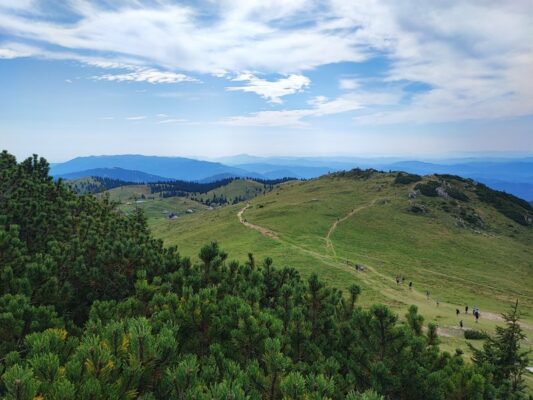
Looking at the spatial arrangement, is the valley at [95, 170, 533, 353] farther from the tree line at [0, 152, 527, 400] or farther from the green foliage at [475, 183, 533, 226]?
the tree line at [0, 152, 527, 400]

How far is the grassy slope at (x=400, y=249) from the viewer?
204 ft

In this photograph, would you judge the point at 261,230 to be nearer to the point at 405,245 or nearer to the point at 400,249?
the point at 400,249

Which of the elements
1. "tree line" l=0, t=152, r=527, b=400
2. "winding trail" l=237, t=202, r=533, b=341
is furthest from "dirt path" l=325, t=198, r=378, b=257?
"tree line" l=0, t=152, r=527, b=400

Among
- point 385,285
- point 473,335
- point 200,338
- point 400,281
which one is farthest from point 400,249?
point 200,338

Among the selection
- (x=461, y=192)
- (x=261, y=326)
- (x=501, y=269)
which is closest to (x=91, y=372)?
(x=261, y=326)

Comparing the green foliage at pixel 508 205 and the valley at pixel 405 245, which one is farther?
the green foliage at pixel 508 205

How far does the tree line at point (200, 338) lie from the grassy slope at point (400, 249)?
1312 inches

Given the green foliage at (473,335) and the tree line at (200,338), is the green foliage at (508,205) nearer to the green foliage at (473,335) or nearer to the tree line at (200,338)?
the green foliage at (473,335)

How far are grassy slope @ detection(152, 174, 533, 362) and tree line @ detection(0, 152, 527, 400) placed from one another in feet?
109

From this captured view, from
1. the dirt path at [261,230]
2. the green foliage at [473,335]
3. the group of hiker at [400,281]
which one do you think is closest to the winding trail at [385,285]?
the dirt path at [261,230]

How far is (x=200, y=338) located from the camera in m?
9.39

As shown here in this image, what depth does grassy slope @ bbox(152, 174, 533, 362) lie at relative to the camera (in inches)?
2444

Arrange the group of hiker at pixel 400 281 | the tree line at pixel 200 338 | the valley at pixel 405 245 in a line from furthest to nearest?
the group of hiker at pixel 400 281 → the valley at pixel 405 245 → the tree line at pixel 200 338

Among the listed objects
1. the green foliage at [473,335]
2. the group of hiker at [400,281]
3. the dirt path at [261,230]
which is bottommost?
the group of hiker at [400,281]
